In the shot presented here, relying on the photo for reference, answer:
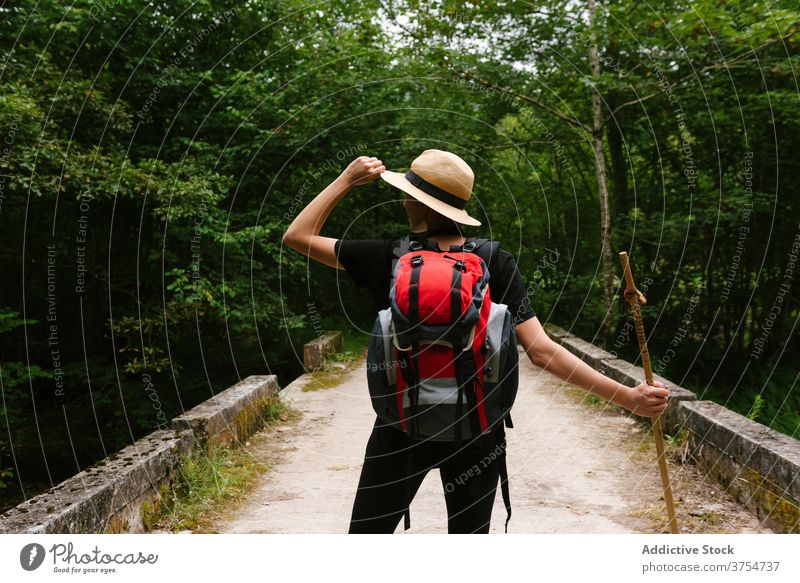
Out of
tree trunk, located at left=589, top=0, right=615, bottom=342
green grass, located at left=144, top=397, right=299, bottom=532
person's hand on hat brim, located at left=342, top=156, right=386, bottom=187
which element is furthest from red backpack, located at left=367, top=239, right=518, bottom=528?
tree trunk, located at left=589, top=0, right=615, bottom=342

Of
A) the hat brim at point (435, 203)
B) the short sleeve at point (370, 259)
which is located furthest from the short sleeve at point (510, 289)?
the short sleeve at point (370, 259)

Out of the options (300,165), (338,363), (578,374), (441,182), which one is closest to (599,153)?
(300,165)

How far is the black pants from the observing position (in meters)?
2.06

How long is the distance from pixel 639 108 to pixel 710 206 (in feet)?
8.08

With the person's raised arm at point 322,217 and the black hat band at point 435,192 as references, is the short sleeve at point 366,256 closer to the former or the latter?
the person's raised arm at point 322,217

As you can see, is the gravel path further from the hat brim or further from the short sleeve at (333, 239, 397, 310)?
the hat brim

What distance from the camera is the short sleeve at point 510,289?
6.79 ft

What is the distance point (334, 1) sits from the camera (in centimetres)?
1133

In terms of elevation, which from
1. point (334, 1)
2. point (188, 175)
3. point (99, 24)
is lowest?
point (188, 175)

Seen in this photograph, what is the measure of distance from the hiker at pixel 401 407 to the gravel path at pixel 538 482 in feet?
6.37

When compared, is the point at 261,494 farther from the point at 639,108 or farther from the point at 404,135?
the point at 639,108

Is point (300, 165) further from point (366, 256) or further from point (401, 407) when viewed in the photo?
point (401, 407)

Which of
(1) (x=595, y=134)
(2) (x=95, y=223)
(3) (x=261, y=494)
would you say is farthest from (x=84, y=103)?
(1) (x=595, y=134)

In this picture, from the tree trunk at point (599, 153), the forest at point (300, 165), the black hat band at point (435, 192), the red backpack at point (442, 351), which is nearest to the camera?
the red backpack at point (442, 351)
